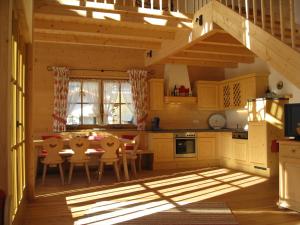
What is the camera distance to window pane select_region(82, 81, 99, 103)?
23.4 feet

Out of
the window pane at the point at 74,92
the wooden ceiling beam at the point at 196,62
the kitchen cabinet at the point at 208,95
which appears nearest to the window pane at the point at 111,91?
the window pane at the point at 74,92

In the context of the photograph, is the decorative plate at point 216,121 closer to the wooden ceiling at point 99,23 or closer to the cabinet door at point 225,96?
the cabinet door at point 225,96

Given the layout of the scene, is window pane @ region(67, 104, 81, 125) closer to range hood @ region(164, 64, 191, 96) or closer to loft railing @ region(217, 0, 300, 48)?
range hood @ region(164, 64, 191, 96)

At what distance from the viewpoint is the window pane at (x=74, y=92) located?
23.0 feet

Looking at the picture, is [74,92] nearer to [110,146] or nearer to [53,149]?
[53,149]

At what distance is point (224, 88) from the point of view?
7.57 meters

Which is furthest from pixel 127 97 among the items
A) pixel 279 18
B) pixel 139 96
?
pixel 279 18

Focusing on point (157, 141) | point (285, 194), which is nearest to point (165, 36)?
point (157, 141)

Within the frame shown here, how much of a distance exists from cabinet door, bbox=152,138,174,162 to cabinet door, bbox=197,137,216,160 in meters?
0.71

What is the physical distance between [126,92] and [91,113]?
0.99 meters

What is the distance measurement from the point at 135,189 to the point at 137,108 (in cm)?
271

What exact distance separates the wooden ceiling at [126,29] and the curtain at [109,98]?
1305mm

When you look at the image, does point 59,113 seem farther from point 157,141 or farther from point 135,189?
point 135,189

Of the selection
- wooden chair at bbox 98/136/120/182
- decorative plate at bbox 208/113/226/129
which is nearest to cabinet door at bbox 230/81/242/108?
decorative plate at bbox 208/113/226/129
